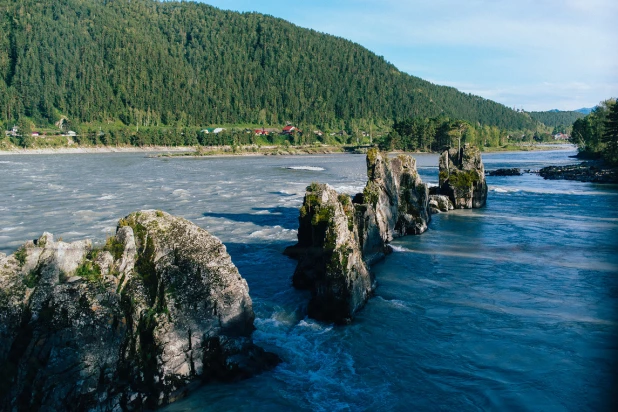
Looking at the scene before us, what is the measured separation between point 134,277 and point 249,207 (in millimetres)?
39096

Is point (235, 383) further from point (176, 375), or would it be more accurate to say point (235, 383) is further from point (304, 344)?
point (304, 344)

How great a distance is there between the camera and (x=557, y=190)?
74.3 m

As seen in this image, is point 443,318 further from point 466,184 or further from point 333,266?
point 466,184

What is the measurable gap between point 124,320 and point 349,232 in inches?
542

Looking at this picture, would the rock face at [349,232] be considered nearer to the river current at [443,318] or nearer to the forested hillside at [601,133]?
the river current at [443,318]

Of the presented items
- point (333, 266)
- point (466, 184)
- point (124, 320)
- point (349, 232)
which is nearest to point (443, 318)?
point (333, 266)

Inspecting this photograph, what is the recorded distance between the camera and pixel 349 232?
26.3 metres

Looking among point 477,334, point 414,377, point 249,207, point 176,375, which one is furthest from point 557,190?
point 176,375

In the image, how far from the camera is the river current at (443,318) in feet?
55.8

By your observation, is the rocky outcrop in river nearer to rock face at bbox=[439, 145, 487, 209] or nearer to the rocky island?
rock face at bbox=[439, 145, 487, 209]

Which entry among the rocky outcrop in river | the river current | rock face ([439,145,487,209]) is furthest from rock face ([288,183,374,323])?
the rocky outcrop in river

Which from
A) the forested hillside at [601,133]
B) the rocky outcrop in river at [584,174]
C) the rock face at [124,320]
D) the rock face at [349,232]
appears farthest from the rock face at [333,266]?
the forested hillside at [601,133]

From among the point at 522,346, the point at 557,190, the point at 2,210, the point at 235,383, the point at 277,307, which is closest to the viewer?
the point at 235,383

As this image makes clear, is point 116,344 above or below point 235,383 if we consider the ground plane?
above
